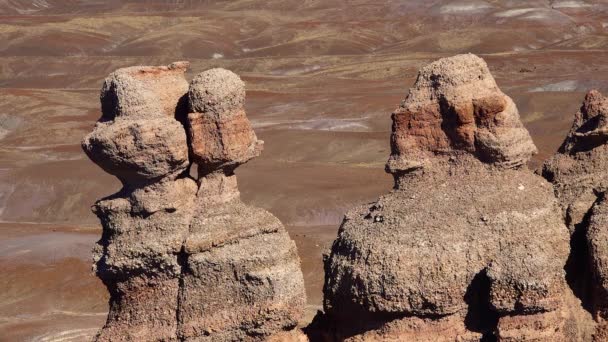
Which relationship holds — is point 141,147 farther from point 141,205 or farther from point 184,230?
point 184,230

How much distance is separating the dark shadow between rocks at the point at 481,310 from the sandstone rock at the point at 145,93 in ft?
15.5

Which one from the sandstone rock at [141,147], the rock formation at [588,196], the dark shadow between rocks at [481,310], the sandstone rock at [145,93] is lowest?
the dark shadow between rocks at [481,310]

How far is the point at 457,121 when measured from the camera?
12.6 meters

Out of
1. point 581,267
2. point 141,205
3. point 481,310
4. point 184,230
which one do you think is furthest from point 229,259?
point 581,267

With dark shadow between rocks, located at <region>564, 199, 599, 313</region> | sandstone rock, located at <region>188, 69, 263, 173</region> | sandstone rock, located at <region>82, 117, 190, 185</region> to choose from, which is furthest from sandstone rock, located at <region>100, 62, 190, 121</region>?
dark shadow between rocks, located at <region>564, 199, 599, 313</region>

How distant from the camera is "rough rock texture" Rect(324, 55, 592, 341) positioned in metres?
11.4

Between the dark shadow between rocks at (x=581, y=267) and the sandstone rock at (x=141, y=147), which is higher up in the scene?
the sandstone rock at (x=141, y=147)

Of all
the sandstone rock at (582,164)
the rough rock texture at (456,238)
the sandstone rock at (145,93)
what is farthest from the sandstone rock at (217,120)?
the sandstone rock at (582,164)

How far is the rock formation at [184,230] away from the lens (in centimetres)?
1270

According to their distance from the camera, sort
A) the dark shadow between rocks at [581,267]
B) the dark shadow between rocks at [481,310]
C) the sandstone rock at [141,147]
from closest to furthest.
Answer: the dark shadow between rocks at [481,310] → the dark shadow between rocks at [581,267] → the sandstone rock at [141,147]

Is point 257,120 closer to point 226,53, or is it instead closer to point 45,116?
point 45,116

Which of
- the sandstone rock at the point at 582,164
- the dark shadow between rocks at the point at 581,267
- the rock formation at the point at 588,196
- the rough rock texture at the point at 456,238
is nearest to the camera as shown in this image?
the rough rock texture at the point at 456,238

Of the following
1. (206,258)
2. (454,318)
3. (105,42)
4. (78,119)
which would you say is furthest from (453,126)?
(105,42)

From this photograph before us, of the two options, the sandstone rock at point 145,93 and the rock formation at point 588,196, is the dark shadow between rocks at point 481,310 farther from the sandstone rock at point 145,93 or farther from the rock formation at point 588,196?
the sandstone rock at point 145,93
